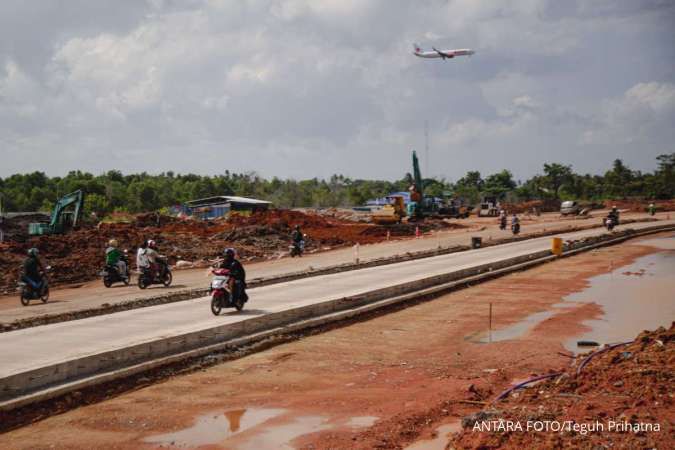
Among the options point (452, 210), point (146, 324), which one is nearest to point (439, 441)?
point (146, 324)

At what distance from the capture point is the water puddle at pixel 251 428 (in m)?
8.26

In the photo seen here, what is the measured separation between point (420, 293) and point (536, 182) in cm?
12105

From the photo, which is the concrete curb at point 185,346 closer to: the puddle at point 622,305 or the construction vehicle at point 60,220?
the puddle at point 622,305

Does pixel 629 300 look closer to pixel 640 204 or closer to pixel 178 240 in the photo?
pixel 178 240

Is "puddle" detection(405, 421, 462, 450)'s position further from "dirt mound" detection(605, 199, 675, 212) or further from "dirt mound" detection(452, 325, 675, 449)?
"dirt mound" detection(605, 199, 675, 212)

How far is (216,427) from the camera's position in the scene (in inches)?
348

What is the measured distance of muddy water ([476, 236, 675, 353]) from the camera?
15773 mm

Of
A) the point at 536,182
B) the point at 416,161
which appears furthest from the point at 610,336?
the point at 536,182

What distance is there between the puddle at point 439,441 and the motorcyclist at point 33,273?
1567 cm

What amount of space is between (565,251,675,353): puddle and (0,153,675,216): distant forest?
55.6 m

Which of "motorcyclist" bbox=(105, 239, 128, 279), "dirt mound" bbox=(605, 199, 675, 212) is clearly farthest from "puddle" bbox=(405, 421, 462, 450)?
"dirt mound" bbox=(605, 199, 675, 212)

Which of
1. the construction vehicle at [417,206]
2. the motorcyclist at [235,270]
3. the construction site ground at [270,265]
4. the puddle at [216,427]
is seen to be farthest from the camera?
the construction vehicle at [417,206]

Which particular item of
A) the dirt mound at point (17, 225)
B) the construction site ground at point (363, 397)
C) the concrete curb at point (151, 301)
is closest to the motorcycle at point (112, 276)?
the concrete curb at point (151, 301)

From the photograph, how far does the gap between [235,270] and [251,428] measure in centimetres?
691
